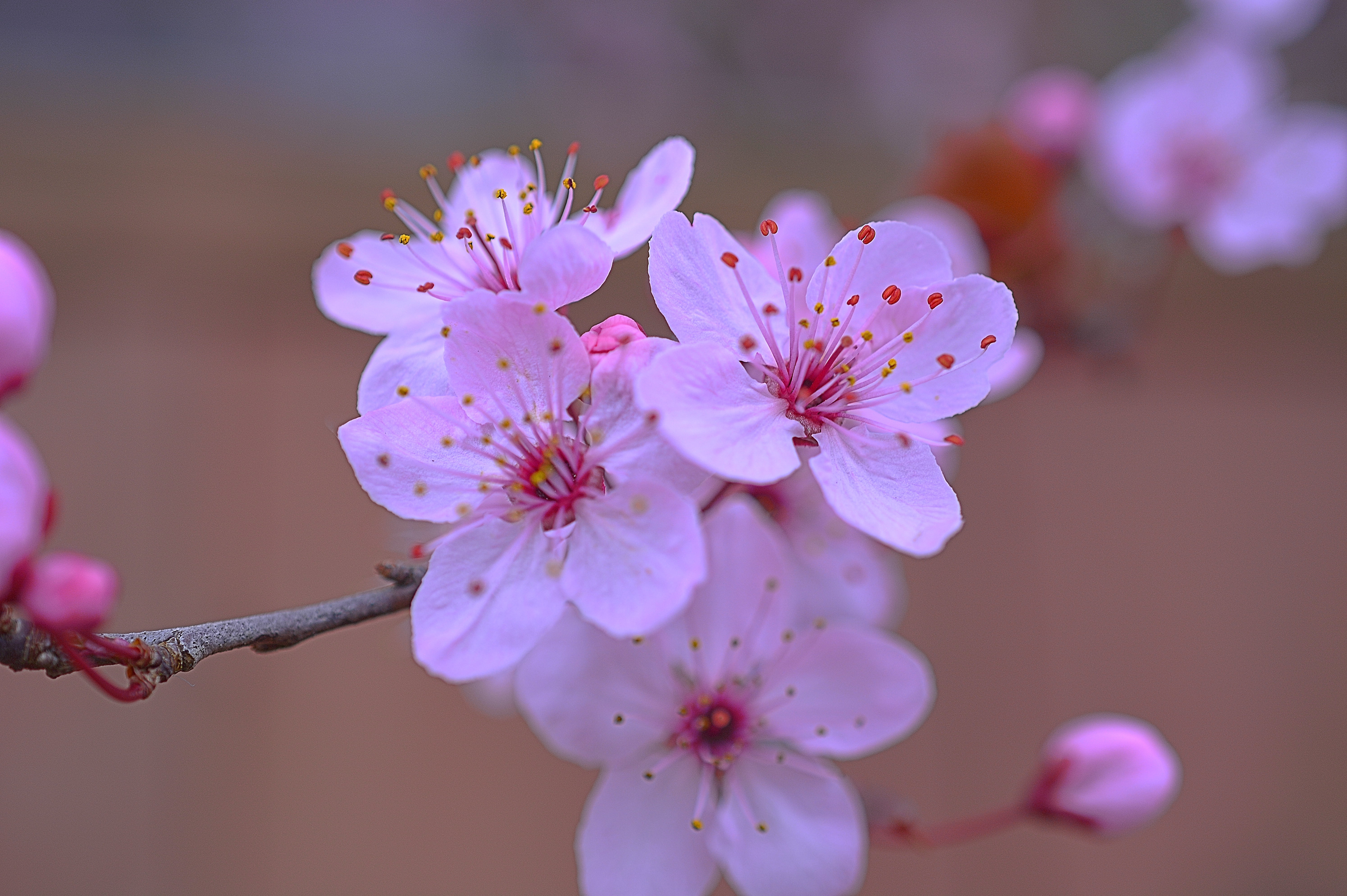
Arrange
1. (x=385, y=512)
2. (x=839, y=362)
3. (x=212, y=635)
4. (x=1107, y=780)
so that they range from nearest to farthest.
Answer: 1. (x=212, y=635)
2. (x=839, y=362)
3. (x=1107, y=780)
4. (x=385, y=512)

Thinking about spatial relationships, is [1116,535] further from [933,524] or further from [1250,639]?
[933,524]

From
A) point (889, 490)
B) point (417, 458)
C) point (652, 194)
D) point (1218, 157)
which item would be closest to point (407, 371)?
point (417, 458)

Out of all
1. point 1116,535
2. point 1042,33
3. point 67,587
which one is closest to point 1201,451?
point 1116,535

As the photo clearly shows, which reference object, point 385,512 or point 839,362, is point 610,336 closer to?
point 839,362

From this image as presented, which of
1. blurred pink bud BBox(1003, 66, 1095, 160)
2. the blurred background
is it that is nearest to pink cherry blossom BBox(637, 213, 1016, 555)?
blurred pink bud BBox(1003, 66, 1095, 160)

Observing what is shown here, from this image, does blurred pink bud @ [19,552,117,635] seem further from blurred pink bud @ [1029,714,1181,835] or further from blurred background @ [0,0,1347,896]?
blurred background @ [0,0,1347,896]

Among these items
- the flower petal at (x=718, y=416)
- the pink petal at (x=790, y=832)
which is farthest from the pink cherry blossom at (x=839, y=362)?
the pink petal at (x=790, y=832)

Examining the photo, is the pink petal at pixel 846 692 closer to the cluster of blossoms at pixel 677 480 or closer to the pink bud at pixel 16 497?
the cluster of blossoms at pixel 677 480
